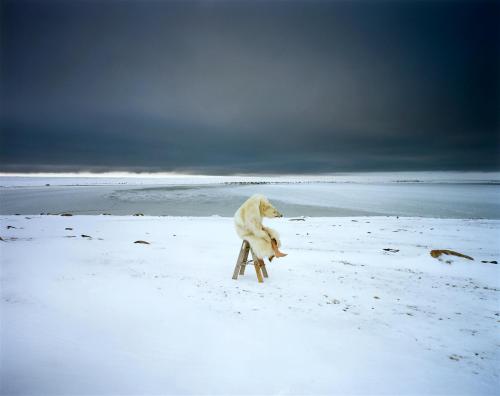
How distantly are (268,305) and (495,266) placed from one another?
278 inches

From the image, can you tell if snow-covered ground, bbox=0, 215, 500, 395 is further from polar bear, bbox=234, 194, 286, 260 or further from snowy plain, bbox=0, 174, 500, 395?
polar bear, bbox=234, 194, 286, 260

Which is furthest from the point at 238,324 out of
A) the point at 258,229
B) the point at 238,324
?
the point at 258,229

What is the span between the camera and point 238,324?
167 inches

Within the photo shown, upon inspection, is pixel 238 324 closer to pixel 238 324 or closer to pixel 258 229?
pixel 238 324

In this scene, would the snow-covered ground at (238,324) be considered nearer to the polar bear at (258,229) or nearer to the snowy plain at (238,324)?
the snowy plain at (238,324)

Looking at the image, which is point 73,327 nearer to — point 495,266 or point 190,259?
point 190,259

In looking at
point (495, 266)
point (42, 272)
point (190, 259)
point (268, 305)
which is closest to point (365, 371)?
point (268, 305)

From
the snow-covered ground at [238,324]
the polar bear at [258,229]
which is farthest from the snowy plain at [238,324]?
the polar bear at [258,229]

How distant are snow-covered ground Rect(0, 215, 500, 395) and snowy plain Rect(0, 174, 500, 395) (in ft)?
0.06

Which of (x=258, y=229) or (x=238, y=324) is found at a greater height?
(x=258, y=229)

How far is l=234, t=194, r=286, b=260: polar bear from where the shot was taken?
595 cm

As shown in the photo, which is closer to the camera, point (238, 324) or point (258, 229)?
point (238, 324)

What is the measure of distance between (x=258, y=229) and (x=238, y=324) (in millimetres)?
2099

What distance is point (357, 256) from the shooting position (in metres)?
9.12
